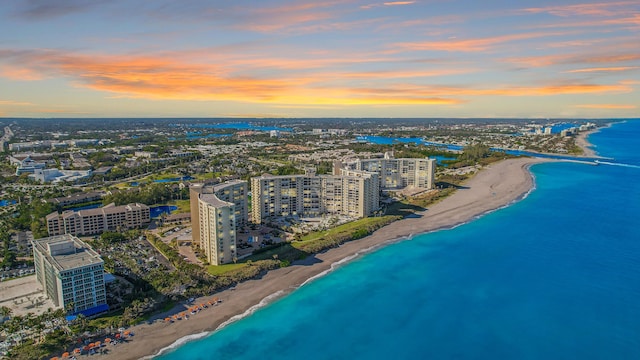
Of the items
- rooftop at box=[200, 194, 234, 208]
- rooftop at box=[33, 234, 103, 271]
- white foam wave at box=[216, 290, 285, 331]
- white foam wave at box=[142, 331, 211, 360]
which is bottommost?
white foam wave at box=[142, 331, 211, 360]

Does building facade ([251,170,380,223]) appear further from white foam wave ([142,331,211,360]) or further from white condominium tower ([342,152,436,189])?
white foam wave ([142,331,211,360])

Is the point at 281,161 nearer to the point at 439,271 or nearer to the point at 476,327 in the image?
the point at 439,271

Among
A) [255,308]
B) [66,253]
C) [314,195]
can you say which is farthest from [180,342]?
[314,195]

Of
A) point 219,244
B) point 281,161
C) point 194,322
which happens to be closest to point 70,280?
point 194,322

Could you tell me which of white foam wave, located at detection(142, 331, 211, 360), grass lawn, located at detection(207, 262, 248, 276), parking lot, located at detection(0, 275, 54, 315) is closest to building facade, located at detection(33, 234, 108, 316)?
parking lot, located at detection(0, 275, 54, 315)

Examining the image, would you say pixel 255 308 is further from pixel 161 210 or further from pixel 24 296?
pixel 161 210
